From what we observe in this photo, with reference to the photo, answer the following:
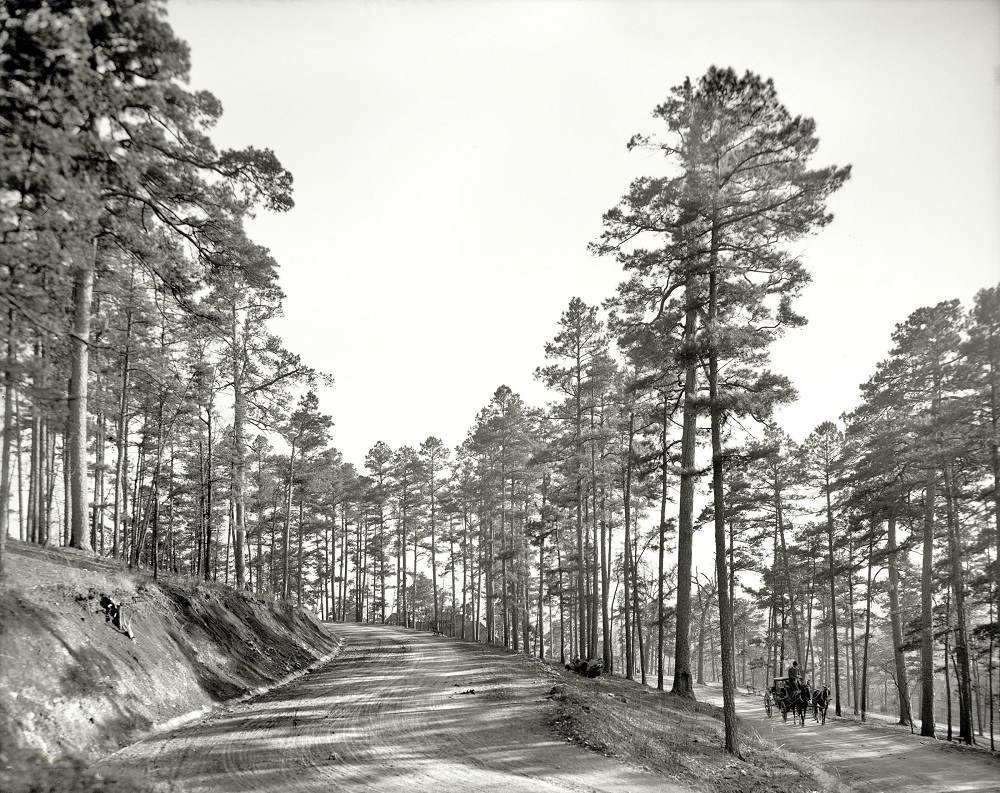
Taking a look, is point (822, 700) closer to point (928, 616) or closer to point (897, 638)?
point (928, 616)

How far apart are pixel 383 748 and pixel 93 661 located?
175 inches

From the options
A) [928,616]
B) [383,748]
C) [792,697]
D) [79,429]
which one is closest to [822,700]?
[792,697]

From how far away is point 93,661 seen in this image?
814 cm

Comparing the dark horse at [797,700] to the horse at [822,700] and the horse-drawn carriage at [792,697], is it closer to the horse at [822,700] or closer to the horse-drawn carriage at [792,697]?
the horse-drawn carriage at [792,697]

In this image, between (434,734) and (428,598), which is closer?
(434,734)

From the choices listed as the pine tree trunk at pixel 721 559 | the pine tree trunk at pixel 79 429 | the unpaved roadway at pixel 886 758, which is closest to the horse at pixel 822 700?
the unpaved roadway at pixel 886 758

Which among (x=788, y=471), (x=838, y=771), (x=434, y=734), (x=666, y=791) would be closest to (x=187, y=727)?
(x=434, y=734)

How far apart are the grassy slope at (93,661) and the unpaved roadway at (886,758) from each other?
14.2m

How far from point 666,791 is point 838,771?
28.3 ft

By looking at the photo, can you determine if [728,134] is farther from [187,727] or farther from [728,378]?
[187,727]

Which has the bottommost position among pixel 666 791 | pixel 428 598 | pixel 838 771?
pixel 428 598

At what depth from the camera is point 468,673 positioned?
16.7 meters

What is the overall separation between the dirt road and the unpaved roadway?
7.98 meters

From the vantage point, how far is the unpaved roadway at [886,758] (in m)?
12.8
